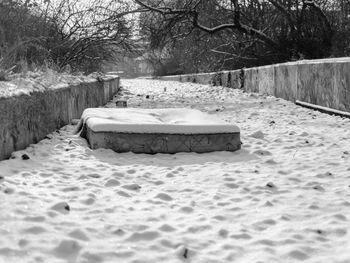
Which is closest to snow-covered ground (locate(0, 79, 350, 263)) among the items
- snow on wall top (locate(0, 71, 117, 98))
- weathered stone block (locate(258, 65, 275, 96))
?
snow on wall top (locate(0, 71, 117, 98))

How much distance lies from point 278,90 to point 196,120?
20.1 feet

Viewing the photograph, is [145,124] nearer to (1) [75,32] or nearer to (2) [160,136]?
(2) [160,136]

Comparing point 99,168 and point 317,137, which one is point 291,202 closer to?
point 99,168

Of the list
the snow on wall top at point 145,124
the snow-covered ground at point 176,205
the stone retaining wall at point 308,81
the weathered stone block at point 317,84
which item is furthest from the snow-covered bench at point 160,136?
the weathered stone block at point 317,84

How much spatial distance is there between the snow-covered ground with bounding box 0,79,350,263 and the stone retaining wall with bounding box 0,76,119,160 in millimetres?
160

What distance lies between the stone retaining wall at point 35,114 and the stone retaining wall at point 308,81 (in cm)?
420

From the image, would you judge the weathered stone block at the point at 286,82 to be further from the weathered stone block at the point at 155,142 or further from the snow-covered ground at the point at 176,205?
the weathered stone block at the point at 155,142

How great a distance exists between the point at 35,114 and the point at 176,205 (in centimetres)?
250

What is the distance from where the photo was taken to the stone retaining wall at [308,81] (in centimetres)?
707

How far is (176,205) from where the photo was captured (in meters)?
3.08

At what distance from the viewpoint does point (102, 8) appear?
15508mm

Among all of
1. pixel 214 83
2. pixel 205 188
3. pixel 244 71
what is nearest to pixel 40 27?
pixel 244 71

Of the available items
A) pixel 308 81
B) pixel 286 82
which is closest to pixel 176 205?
pixel 308 81

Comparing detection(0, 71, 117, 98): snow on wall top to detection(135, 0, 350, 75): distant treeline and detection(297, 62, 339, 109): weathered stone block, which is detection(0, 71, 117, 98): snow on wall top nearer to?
detection(297, 62, 339, 109): weathered stone block
